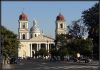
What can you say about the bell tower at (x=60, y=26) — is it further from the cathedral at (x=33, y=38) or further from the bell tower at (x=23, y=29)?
the bell tower at (x=23, y=29)

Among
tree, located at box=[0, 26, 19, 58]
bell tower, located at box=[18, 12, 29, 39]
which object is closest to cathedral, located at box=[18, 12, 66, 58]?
bell tower, located at box=[18, 12, 29, 39]

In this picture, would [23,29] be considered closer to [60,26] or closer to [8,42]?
[60,26]

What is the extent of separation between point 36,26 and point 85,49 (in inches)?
3998

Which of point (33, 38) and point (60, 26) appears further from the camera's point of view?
point (33, 38)

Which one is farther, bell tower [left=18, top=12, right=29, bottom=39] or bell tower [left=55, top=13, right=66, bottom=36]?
bell tower [left=18, top=12, right=29, bottom=39]

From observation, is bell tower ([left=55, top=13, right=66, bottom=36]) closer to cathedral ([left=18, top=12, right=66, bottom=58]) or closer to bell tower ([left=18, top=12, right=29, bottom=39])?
cathedral ([left=18, top=12, right=66, bottom=58])

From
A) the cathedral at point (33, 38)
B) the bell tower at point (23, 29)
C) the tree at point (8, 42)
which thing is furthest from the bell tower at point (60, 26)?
the tree at point (8, 42)

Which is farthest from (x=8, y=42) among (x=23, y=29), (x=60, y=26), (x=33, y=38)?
(x=33, y=38)

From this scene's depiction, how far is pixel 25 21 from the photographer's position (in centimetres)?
19362

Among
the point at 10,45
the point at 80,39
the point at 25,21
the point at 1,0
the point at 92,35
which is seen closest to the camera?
the point at 1,0

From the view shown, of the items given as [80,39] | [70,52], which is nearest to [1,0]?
[80,39]

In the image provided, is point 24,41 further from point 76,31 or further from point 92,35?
point 92,35

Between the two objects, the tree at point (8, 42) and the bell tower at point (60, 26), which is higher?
the bell tower at point (60, 26)

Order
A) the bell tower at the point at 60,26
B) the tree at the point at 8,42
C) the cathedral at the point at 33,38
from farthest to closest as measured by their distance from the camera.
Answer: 1. the cathedral at the point at 33,38
2. the bell tower at the point at 60,26
3. the tree at the point at 8,42
